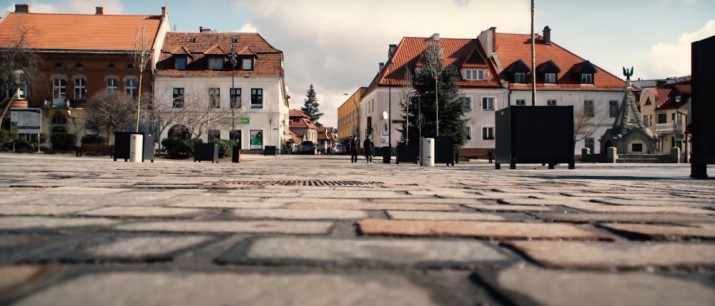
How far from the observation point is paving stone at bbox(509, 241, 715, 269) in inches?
74.9

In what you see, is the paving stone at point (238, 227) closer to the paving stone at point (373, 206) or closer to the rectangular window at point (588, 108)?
the paving stone at point (373, 206)

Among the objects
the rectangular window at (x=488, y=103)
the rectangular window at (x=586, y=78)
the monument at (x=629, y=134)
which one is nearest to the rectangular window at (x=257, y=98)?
the rectangular window at (x=488, y=103)

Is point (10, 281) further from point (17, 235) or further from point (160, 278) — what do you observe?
point (17, 235)

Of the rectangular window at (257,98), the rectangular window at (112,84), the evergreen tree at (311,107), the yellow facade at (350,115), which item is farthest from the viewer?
the evergreen tree at (311,107)

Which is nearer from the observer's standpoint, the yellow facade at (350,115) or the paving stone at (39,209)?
the paving stone at (39,209)

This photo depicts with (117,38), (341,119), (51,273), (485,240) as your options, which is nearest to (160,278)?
(51,273)

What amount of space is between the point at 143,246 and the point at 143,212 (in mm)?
1437

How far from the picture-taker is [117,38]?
4878 centimetres

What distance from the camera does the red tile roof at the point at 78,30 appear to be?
4722cm

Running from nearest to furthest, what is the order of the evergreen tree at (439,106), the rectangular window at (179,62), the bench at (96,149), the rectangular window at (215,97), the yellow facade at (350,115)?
the bench at (96,149) → the evergreen tree at (439,106) → the rectangular window at (215,97) → the rectangular window at (179,62) → the yellow facade at (350,115)

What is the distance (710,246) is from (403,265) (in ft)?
4.80

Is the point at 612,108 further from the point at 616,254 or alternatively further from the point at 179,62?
the point at 616,254

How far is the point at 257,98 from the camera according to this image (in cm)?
4941

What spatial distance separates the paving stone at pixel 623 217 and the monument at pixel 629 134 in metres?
39.0
